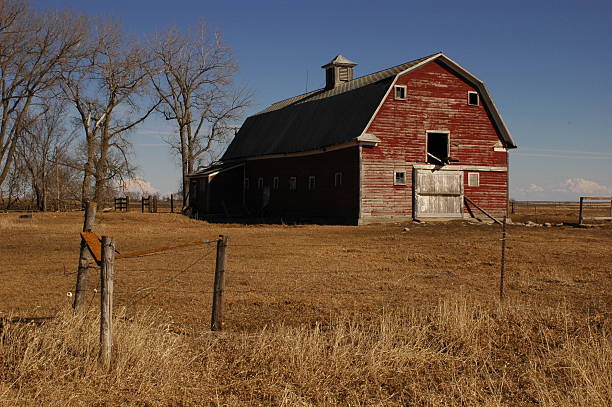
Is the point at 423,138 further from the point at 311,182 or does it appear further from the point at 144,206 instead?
the point at 144,206

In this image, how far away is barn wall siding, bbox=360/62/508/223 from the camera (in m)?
27.8

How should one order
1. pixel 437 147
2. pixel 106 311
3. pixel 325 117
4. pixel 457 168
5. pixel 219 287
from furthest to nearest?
pixel 325 117
pixel 437 147
pixel 457 168
pixel 219 287
pixel 106 311

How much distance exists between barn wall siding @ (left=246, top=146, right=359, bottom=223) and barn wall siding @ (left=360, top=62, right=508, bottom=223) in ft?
3.16

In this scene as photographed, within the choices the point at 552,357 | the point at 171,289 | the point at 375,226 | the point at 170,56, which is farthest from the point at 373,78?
the point at 552,357

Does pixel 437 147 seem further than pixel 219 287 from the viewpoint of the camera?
Yes

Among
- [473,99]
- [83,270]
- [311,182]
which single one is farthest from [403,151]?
[83,270]

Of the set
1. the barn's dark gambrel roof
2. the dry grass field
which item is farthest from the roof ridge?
the dry grass field

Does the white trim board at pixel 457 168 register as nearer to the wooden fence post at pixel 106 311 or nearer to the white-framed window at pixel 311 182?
the white-framed window at pixel 311 182

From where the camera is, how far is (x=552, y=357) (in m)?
7.05

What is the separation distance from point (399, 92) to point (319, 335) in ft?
72.7

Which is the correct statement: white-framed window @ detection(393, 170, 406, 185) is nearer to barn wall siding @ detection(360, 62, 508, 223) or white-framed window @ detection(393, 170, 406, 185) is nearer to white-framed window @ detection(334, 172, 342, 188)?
barn wall siding @ detection(360, 62, 508, 223)

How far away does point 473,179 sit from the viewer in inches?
1169

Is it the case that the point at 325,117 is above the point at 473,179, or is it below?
above

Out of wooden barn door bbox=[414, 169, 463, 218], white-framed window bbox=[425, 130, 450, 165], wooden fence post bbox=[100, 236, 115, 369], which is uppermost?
white-framed window bbox=[425, 130, 450, 165]
